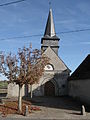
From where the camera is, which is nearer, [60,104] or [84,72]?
[60,104]

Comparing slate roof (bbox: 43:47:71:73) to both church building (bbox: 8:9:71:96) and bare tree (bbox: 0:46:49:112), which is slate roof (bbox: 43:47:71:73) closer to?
church building (bbox: 8:9:71:96)

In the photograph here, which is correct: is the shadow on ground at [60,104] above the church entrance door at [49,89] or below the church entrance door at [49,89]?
below

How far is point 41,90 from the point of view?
27.8 meters

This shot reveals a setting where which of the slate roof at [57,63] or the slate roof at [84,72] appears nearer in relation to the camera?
the slate roof at [84,72]

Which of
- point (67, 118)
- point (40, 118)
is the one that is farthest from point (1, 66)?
point (67, 118)

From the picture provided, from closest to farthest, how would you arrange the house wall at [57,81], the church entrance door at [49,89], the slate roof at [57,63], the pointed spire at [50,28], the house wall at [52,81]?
the house wall at [52,81] → the house wall at [57,81] → the church entrance door at [49,89] → the slate roof at [57,63] → the pointed spire at [50,28]

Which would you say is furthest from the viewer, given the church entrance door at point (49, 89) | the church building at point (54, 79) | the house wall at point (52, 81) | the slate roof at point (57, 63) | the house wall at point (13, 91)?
the slate roof at point (57, 63)

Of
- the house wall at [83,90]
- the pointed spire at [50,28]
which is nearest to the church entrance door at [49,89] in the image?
the house wall at [83,90]

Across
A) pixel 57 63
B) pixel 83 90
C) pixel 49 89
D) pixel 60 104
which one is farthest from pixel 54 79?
pixel 60 104

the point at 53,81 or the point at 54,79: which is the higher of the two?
the point at 54,79

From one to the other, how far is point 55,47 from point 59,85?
769 centimetres

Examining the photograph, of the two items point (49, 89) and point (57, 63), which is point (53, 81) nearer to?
point (49, 89)

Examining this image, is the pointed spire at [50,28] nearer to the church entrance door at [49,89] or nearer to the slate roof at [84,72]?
the church entrance door at [49,89]

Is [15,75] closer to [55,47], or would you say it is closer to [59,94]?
[59,94]
